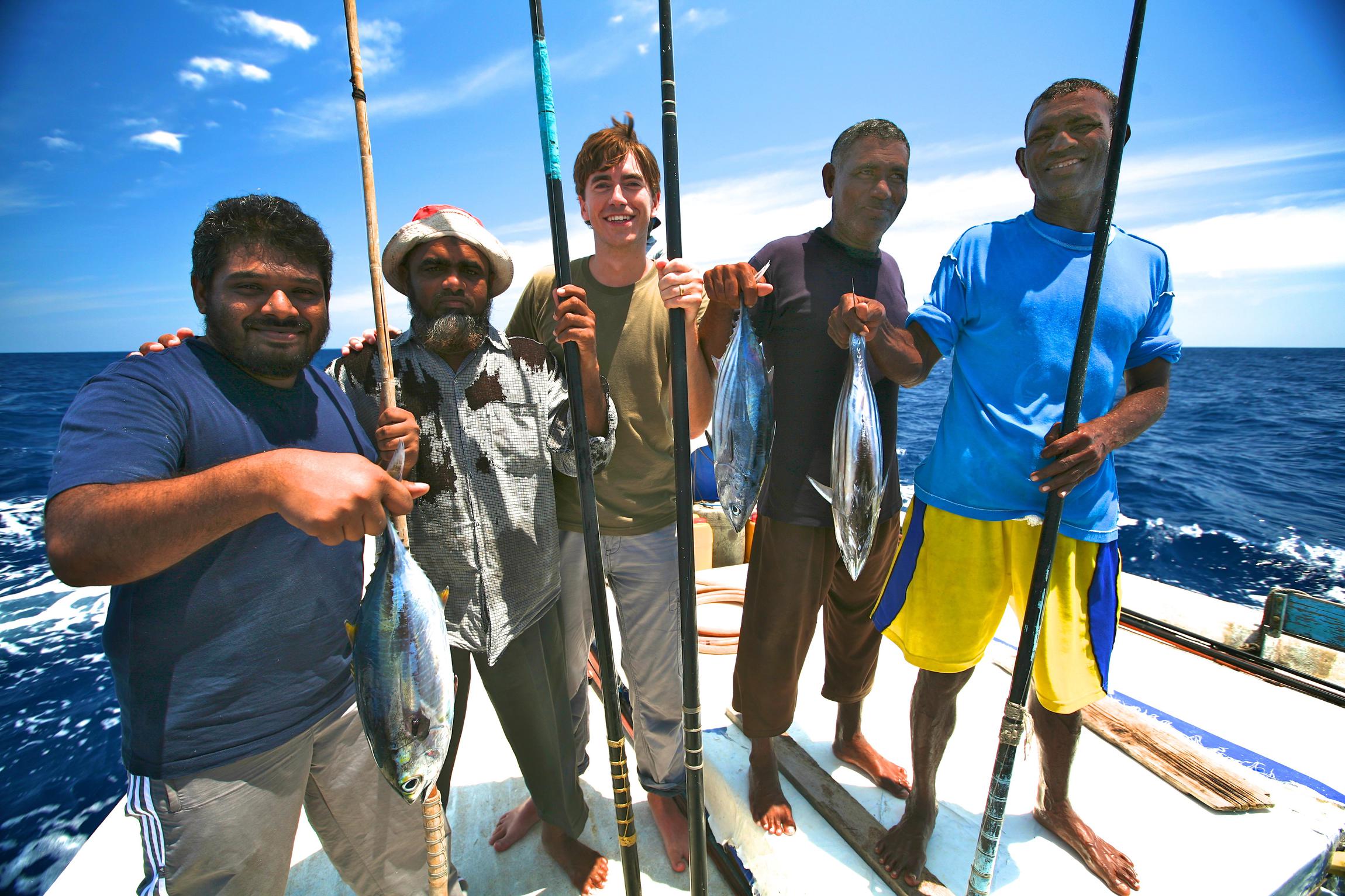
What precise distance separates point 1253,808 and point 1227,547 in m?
10.1

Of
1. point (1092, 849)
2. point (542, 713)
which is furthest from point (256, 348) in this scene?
point (1092, 849)

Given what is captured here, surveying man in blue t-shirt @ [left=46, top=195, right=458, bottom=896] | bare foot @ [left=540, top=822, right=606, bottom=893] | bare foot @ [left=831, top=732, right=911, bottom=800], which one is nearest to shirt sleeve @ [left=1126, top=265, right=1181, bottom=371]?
bare foot @ [left=831, top=732, right=911, bottom=800]

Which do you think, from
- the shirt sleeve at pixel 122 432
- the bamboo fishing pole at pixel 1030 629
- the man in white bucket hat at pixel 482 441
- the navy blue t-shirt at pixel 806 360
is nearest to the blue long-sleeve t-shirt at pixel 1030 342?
the bamboo fishing pole at pixel 1030 629

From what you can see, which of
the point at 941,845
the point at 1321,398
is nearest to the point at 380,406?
the point at 941,845

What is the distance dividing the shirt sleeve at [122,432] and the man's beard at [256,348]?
0.48 feet

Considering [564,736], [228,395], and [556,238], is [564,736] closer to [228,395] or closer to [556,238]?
[228,395]

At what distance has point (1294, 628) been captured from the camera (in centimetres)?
339

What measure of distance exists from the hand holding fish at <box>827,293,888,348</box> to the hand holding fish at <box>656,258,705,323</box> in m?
0.47

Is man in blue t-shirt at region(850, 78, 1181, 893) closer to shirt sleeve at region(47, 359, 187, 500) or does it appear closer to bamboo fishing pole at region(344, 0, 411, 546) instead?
bamboo fishing pole at region(344, 0, 411, 546)

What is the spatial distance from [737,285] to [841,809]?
2.04 m

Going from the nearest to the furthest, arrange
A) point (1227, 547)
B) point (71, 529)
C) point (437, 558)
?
point (71, 529), point (437, 558), point (1227, 547)

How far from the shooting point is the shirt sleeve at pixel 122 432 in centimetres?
113

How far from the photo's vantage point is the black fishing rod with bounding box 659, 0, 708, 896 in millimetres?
1373

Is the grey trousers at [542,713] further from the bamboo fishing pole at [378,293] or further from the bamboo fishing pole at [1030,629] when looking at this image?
the bamboo fishing pole at [1030,629]
